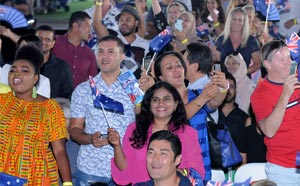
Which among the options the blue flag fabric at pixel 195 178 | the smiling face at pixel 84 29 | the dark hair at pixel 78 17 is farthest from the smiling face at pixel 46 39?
the blue flag fabric at pixel 195 178

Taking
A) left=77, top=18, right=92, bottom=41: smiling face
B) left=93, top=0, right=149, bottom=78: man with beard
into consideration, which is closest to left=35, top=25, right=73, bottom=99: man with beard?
left=77, top=18, right=92, bottom=41: smiling face

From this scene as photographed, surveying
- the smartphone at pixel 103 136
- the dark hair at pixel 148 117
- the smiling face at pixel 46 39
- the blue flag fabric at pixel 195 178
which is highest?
the smiling face at pixel 46 39

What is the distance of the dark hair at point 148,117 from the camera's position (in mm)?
6168

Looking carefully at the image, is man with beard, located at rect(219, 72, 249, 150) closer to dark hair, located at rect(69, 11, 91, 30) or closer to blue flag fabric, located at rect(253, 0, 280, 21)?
blue flag fabric, located at rect(253, 0, 280, 21)

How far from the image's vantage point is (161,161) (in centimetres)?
564

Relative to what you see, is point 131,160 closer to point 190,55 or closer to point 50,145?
point 50,145

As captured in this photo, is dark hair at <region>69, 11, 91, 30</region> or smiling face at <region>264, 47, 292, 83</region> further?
dark hair at <region>69, 11, 91, 30</region>

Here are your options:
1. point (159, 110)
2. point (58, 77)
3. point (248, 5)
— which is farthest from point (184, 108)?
point (248, 5)

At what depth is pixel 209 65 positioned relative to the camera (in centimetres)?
729

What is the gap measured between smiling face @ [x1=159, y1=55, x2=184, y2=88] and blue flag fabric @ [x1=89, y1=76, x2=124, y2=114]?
20.6 inches

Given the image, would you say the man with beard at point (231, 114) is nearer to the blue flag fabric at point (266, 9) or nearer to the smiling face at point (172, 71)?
the blue flag fabric at point (266, 9)

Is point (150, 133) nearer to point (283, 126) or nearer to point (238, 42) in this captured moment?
point (283, 126)

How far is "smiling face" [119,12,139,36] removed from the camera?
10094 millimetres

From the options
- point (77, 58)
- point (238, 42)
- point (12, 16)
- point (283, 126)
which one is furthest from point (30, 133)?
point (238, 42)
